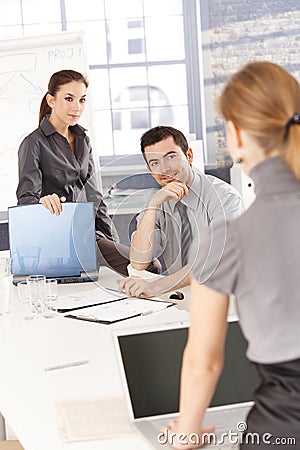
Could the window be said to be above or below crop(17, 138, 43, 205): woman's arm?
above

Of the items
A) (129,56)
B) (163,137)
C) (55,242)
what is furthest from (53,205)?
(129,56)

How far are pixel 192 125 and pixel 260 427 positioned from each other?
4514mm

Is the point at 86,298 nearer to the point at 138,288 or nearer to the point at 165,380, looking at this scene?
the point at 138,288

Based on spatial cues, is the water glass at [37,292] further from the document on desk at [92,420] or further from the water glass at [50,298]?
the document on desk at [92,420]

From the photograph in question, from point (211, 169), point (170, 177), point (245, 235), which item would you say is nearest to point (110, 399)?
point (245, 235)

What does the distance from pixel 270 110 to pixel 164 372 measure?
577mm

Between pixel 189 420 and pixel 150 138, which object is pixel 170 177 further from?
pixel 189 420

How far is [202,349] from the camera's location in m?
1.20

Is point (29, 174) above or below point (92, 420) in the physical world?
above

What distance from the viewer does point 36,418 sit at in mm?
1542

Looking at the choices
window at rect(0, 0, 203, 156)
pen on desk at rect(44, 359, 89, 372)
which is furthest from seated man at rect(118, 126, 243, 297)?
window at rect(0, 0, 203, 156)

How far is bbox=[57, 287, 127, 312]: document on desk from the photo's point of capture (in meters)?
2.50

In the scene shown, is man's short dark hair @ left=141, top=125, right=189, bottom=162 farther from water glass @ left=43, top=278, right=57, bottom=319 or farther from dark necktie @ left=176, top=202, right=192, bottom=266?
water glass @ left=43, top=278, right=57, bottom=319

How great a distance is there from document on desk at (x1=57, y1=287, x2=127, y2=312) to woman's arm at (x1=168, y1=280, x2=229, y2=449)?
127cm
